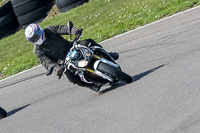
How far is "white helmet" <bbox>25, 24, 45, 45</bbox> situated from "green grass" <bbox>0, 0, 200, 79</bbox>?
6036 millimetres

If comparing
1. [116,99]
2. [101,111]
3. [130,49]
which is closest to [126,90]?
[116,99]

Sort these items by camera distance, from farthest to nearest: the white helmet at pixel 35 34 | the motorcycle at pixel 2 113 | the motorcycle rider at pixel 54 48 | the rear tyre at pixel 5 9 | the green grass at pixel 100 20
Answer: the rear tyre at pixel 5 9, the green grass at pixel 100 20, the motorcycle at pixel 2 113, the motorcycle rider at pixel 54 48, the white helmet at pixel 35 34

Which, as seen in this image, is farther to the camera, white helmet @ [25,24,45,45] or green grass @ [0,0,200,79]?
green grass @ [0,0,200,79]

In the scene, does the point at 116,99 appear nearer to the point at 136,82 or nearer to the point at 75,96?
the point at 136,82

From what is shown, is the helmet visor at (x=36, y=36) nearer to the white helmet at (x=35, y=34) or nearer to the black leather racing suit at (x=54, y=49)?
the white helmet at (x=35, y=34)

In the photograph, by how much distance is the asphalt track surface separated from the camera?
570 centimetres

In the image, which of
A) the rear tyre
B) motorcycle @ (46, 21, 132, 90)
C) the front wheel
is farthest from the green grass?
the front wheel

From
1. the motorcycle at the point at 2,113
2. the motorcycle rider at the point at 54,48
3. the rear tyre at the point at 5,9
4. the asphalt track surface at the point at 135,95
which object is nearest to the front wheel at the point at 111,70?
the asphalt track surface at the point at 135,95

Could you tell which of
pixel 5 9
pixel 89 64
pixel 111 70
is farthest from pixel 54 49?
pixel 5 9

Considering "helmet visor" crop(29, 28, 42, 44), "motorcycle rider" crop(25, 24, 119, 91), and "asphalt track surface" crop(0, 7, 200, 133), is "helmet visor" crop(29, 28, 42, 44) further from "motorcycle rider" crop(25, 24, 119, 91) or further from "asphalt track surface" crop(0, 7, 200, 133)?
"asphalt track surface" crop(0, 7, 200, 133)

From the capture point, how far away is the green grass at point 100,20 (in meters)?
13.7

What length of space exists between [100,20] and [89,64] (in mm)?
9968

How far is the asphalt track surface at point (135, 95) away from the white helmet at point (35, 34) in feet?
4.76

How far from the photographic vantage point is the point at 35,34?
7559mm
